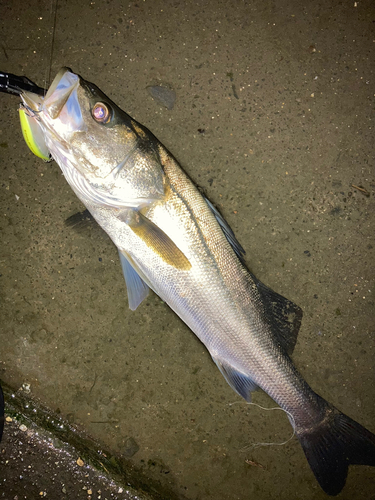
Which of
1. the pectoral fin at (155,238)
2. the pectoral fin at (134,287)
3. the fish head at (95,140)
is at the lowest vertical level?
the pectoral fin at (134,287)

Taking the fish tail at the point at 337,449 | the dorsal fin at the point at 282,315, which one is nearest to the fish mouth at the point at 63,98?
the dorsal fin at the point at 282,315

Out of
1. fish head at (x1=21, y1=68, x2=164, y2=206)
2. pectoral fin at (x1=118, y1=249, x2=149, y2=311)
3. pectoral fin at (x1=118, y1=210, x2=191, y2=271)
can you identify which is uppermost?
fish head at (x1=21, y1=68, x2=164, y2=206)

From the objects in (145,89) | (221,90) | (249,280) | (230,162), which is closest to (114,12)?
(145,89)

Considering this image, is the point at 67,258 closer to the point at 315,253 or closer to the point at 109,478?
the point at 109,478

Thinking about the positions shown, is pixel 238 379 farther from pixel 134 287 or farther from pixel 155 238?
pixel 155 238

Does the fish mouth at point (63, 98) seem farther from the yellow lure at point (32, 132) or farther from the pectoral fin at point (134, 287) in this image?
the pectoral fin at point (134, 287)

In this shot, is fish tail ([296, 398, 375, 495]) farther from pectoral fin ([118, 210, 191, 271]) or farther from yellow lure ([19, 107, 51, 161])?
yellow lure ([19, 107, 51, 161])

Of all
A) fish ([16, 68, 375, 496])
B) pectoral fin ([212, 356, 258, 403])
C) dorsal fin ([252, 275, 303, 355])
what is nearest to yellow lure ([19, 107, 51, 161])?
fish ([16, 68, 375, 496])
